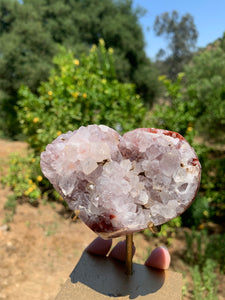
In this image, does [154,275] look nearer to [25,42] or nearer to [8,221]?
[8,221]

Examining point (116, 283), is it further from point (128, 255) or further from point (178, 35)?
point (178, 35)

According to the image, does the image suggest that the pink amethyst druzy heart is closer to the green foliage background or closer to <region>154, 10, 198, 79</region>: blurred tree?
the green foliage background

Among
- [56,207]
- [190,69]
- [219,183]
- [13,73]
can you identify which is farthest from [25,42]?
[219,183]

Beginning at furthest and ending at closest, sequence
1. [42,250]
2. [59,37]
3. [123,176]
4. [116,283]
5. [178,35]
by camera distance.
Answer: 1. [178,35]
2. [59,37]
3. [42,250]
4. [116,283]
5. [123,176]

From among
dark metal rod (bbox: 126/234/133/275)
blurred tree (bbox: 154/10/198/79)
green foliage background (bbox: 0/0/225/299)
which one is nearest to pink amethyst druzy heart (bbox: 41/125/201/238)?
dark metal rod (bbox: 126/234/133/275)

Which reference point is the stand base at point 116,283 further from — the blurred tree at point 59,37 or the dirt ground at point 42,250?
the blurred tree at point 59,37

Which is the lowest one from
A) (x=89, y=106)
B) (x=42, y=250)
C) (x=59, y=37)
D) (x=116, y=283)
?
(x=42, y=250)

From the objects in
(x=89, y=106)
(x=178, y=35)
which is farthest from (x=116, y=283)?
(x=178, y=35)
